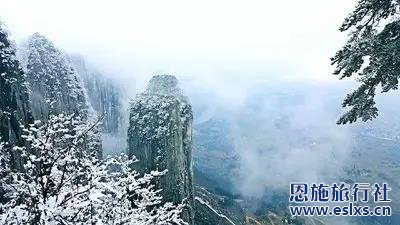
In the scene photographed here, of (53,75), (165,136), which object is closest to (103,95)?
(165,136)

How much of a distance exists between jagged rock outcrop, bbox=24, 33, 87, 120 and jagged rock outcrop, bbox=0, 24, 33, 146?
27.3 m

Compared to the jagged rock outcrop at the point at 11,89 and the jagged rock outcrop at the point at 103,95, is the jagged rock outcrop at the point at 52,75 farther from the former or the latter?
the jagged rock outcrop at the point at 103,95

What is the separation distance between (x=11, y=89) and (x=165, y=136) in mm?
56500

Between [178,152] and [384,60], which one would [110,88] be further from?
[384,60]

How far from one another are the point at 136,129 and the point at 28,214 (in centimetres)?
9149

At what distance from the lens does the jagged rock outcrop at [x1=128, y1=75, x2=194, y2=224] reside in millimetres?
98375

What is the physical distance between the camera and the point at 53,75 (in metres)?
86.5

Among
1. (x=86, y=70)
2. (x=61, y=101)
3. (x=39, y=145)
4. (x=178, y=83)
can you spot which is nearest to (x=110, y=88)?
(x=86, y=70)

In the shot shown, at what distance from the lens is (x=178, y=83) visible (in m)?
115

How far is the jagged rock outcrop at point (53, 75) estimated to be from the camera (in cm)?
8106

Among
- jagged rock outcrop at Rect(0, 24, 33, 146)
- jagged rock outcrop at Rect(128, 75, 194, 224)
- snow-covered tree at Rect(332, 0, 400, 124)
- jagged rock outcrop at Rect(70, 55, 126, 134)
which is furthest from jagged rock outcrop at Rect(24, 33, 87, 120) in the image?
snow-covered tree at Rect(332, 0, 400, 124)

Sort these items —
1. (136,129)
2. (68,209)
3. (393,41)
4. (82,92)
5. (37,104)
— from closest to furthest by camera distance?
(393,41) < (68,209) < (37,104) < (82,92) < (136,129)

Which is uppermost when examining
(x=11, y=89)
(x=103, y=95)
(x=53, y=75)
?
(x=53, y=75)

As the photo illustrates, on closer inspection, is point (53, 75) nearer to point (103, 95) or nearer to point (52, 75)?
point (52, 75)
